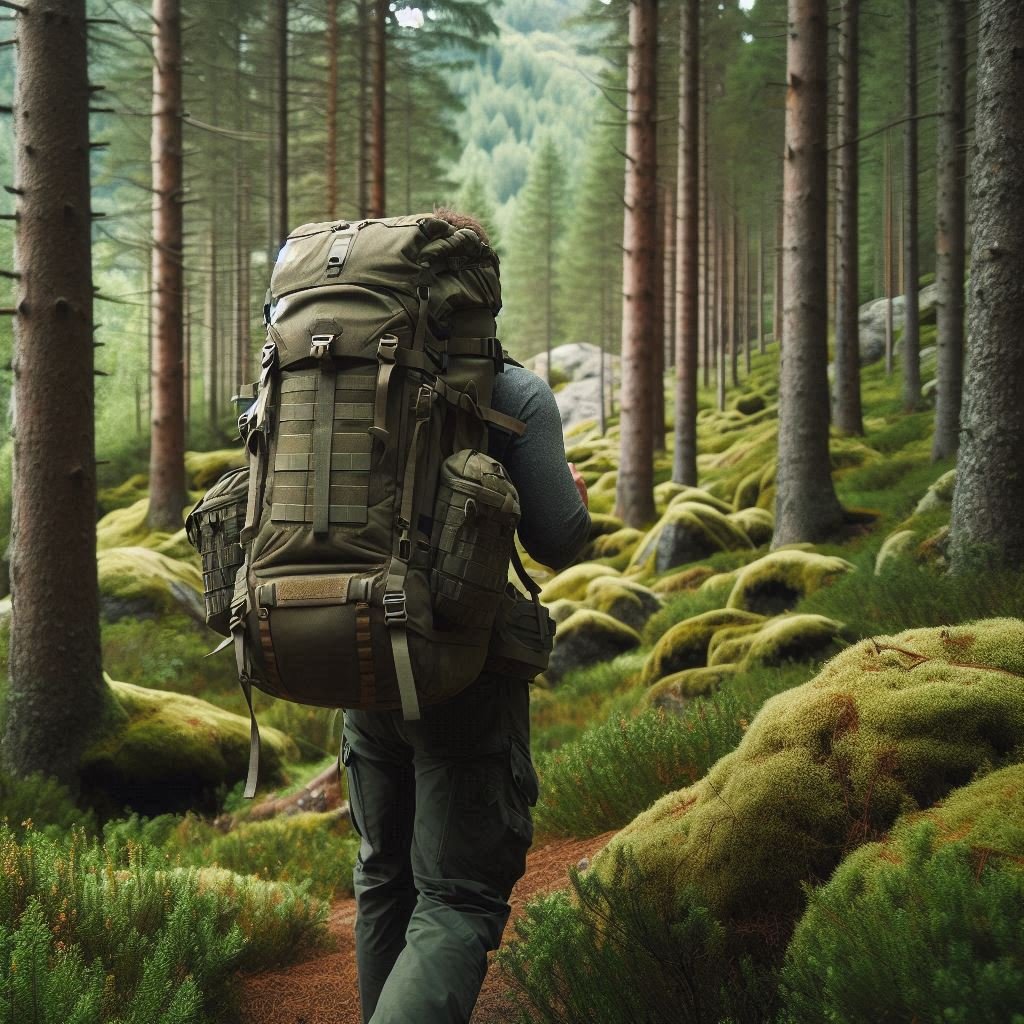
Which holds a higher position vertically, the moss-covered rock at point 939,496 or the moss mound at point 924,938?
the moss-covered rock at point 939,496

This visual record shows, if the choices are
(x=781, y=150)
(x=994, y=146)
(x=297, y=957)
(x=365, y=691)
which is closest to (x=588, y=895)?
(x=365, y=691)

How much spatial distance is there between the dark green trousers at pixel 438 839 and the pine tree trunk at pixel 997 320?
4.85m

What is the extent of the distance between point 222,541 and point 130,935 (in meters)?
1.51

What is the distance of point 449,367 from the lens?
111 inches

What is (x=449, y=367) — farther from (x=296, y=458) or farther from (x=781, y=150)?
(x=781, y=150)

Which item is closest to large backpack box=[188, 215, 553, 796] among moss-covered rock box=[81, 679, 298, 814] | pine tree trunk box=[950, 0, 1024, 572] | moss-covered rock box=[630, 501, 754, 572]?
moss-covered rock box=[81, 679, 298, 814]

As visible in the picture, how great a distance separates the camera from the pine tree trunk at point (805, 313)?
1168 centimetres

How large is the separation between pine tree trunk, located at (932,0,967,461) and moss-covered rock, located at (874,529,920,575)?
22.8ft

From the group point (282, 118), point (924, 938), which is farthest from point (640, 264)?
point (924, 938)

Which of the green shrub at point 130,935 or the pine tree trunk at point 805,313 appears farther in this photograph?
the pine tree trunk at point 805,313

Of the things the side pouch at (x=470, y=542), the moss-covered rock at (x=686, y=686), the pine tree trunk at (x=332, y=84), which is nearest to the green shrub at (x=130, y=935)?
the side pouch at (x=470, y=542)

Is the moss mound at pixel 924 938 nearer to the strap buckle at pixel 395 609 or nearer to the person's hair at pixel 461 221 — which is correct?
the strap buckle at pixel 395 609

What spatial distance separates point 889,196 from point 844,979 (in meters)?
37.1

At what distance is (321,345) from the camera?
8.70 feet
